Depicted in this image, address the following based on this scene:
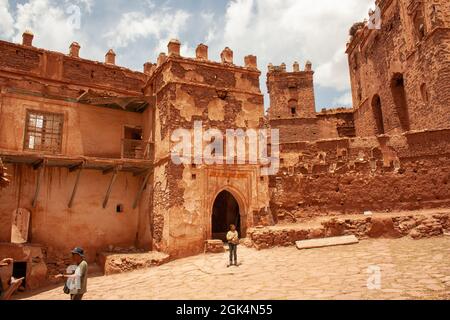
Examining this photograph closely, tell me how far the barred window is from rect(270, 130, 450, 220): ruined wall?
9238 millimetres

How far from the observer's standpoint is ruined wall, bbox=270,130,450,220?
14445mm

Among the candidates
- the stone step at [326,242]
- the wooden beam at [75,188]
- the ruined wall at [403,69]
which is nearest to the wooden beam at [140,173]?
the wooden beam at [75,188]

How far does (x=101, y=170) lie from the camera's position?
612 inches

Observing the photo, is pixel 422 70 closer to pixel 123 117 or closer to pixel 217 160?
pixel 217 160

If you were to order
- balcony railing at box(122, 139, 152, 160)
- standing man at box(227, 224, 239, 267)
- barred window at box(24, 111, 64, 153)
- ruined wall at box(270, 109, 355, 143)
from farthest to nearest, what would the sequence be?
ruined wall at box(270, 109, 355, 143), balcony railing at box(122, 139, 152, 160), barred window at box(24, 111, 64, 153), standing man at box(227, 224, 239, 267)

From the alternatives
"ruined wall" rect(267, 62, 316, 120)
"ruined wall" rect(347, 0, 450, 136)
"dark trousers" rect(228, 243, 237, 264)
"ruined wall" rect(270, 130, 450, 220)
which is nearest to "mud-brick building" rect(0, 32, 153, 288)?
"dark trousers" rect(228, 243, 237, 264)

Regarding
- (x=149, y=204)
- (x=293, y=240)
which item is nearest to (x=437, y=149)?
(x=293, y=240)

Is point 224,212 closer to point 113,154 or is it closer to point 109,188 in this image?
point 109,188

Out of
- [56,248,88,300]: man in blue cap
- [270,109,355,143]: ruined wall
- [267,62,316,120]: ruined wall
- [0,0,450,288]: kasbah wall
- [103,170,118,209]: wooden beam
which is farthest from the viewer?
[267,62,316,120]: ruined wall

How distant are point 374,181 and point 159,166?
876 cm

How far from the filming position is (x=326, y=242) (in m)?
11.9

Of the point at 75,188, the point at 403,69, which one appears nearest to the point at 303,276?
the point at 75,188

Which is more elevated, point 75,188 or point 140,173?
point 140,173

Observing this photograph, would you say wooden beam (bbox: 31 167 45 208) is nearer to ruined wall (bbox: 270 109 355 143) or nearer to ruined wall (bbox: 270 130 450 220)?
ruined wall (bbox: 270 130 450 220)
